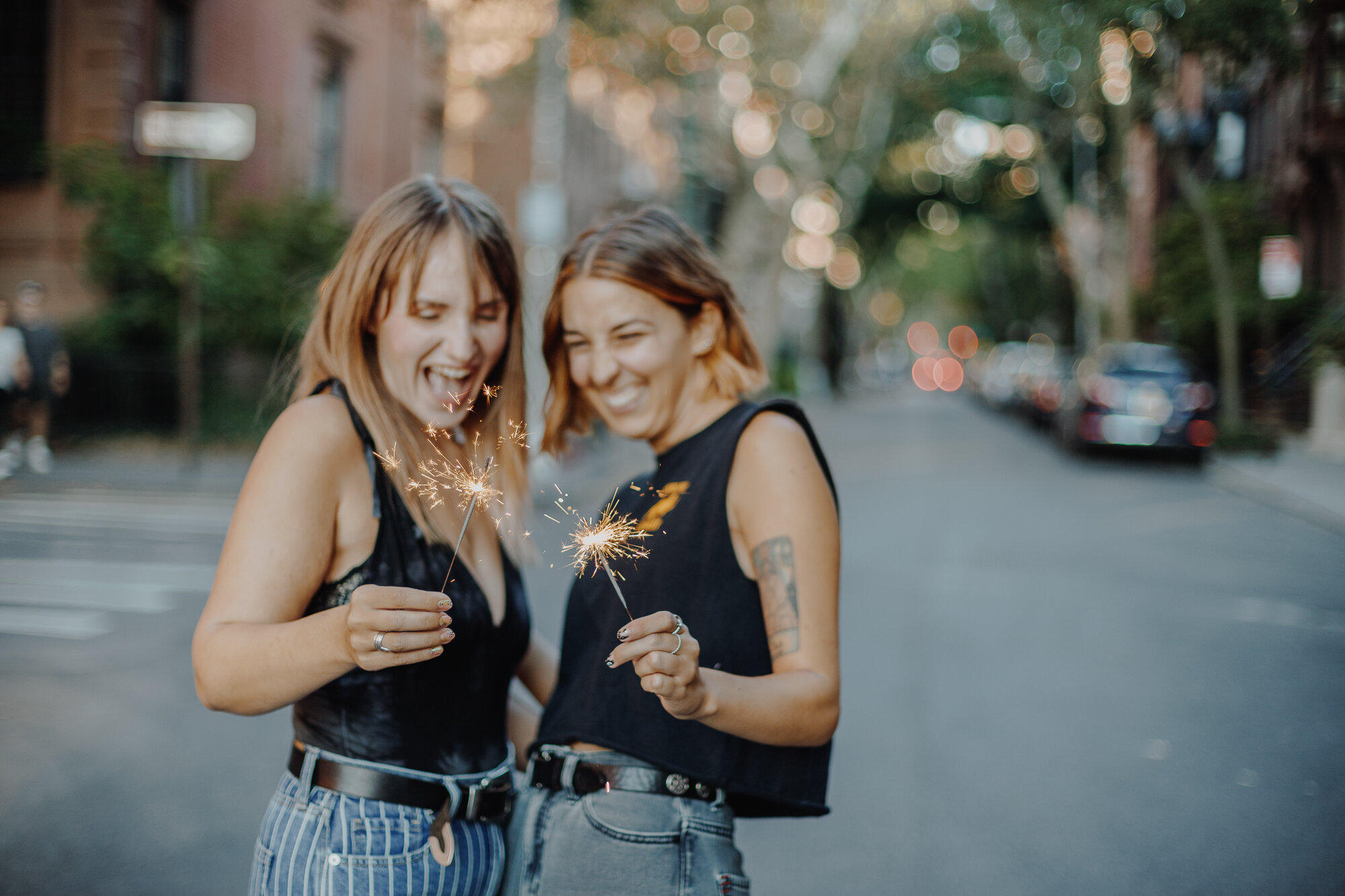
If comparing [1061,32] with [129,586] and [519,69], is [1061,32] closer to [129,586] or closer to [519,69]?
[129,586]

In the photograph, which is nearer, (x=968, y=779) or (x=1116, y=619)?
(x=968, y=779)

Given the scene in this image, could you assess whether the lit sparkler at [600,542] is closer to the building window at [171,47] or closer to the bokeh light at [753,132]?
the building window at [171,47]

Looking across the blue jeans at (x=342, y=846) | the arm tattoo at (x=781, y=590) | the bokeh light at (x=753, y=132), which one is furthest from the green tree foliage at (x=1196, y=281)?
the blue jeans at (x=342, y=846)

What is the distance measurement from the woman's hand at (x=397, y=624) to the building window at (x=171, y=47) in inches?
Answer: 70.2

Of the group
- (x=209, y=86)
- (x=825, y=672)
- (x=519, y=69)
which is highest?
(x=519, y=69)

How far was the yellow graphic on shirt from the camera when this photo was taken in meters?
1.80

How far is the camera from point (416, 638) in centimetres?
130

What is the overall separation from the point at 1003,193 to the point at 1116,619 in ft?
120

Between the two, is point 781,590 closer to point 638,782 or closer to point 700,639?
point 700,639

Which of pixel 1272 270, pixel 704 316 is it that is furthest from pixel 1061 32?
pixel 704 316

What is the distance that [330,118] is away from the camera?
558 cm

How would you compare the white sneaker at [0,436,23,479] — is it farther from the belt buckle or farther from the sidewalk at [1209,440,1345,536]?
the sidewalk at [1209,440,1345,536]

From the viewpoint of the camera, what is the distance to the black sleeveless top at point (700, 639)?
5.75 feet

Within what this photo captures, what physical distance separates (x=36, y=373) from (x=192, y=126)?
1.60 metres
